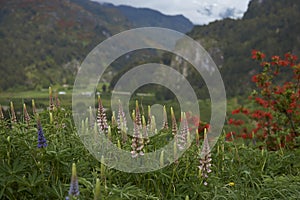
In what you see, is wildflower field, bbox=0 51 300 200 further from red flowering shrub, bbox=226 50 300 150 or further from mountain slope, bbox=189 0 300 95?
mountain slope, bbox=189 0 300 95

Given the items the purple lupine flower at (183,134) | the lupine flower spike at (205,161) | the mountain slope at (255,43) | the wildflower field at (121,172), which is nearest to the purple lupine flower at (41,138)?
the wildflower field at (121,172)

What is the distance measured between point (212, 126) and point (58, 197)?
13.4 feet

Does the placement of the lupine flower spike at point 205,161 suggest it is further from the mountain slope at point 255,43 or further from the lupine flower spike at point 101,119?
the mountain slope at point 255,43

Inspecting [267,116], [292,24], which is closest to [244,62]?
[292,24]

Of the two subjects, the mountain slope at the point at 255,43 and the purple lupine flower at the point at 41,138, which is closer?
the purple lupine flower at the point at 41,138

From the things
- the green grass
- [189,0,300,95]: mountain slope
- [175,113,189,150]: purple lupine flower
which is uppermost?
[189,0,300,95]: mountain slope

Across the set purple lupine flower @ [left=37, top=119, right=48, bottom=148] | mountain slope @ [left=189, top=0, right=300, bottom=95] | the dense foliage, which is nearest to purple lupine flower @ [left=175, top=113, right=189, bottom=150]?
the dense foliage

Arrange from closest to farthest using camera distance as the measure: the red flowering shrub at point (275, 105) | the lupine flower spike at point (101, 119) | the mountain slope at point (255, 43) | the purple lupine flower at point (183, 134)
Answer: the purple lupine flower at point (183, 134) < the lupine flower spike at point (101, 119) < the red flowering shrub at point (275, 105) < the mountain slope at point (255, 43)

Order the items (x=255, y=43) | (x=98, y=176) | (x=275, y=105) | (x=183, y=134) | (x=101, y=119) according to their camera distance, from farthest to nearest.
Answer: (x=255, y=43)
(x=275, y=105)
(x=101, y=119)
(x=183, y=134)
(x=98, y=176)

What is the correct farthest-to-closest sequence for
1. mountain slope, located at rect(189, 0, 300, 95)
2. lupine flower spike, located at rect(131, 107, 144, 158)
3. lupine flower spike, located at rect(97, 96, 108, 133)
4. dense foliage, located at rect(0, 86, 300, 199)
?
mountain slope, located at rect(189, 0, 300, 95)
lupine flower spike, located at rect(97, 96, 108, 133)
lupine flower spike, located at rect(131, 107, 144, 158)
dense foliage, located at rect(0, 86, 300, 199)

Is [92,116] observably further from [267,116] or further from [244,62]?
[244,62]

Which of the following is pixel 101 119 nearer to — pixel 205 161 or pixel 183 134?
pixel 183 134

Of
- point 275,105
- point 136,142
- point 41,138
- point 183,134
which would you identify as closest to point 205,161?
point 183,134

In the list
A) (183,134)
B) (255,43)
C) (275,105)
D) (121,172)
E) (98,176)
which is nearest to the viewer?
(98,176)
